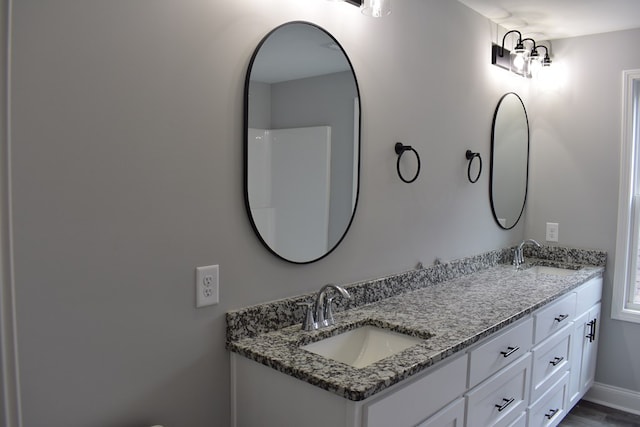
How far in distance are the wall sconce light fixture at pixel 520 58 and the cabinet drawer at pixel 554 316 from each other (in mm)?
1416

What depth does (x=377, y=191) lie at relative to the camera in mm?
2248

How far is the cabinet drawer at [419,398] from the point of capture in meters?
1.40

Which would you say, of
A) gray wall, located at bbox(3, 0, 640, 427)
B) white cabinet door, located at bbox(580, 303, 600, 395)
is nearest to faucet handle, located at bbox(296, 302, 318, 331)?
gray wall, located at bbox(3, 0, 640, 427)

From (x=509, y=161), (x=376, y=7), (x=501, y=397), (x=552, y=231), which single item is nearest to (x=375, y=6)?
(x=376, y=7)

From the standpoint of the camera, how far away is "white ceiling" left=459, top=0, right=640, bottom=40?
8.86ft

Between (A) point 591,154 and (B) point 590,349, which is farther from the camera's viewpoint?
(A) point 591,154

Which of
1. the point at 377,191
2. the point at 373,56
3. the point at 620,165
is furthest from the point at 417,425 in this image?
the point at 620,165

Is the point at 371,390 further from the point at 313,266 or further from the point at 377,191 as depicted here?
the point at 377,191

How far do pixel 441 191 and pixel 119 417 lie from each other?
6.16 ft

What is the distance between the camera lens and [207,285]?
62.2 inches

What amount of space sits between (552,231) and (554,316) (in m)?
1.16

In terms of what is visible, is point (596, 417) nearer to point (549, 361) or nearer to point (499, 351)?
point (549, 361)

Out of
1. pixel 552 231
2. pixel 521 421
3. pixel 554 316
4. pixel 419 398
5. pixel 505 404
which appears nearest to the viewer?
pixel 419 398

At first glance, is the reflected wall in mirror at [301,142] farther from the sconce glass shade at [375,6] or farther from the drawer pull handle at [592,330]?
the drawer pull handle at [592,330]
